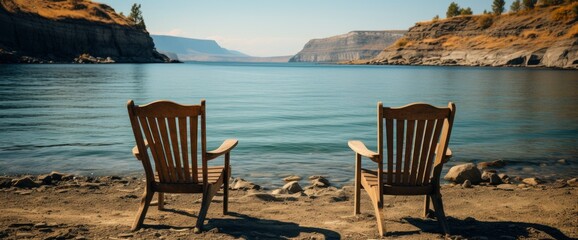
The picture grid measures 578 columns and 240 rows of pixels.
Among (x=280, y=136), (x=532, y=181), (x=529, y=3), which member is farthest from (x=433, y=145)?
(x=529, y=3)

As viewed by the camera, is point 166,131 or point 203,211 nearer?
point 166,131

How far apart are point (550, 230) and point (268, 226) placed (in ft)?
12.1

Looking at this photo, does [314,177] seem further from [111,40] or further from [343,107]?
[111,40]

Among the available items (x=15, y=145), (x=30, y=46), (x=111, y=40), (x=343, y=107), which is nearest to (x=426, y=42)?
(x=111, y=40)

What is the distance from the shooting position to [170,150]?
235 inches

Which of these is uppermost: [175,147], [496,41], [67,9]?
[67,9]

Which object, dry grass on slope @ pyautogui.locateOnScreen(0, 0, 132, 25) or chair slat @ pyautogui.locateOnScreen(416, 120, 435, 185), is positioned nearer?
chair slat @ pyautogui.locateOnScreen(416, 120, 435, 185)

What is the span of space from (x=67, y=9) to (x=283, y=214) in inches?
6172

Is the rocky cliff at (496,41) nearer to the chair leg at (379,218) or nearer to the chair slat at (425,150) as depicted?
the chair slat at (425,150)

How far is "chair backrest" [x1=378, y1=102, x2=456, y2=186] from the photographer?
5754 mm

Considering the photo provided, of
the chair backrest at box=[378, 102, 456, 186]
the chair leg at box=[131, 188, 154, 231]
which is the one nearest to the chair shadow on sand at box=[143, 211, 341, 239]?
the chair leg at box=[131, 188, 154, 231]

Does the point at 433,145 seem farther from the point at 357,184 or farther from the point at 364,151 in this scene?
the point at 357,184

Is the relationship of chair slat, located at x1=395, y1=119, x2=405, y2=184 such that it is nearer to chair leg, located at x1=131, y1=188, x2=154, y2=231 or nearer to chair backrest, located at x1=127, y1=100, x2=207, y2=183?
chair backrest, located at x1=127, y1=100, x2=207, y2=183

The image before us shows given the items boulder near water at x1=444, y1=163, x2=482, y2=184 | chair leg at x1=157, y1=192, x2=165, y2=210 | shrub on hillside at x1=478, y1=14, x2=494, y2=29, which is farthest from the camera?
shrub on hillside at x1=478, y1=14, x2=494, y2=29
